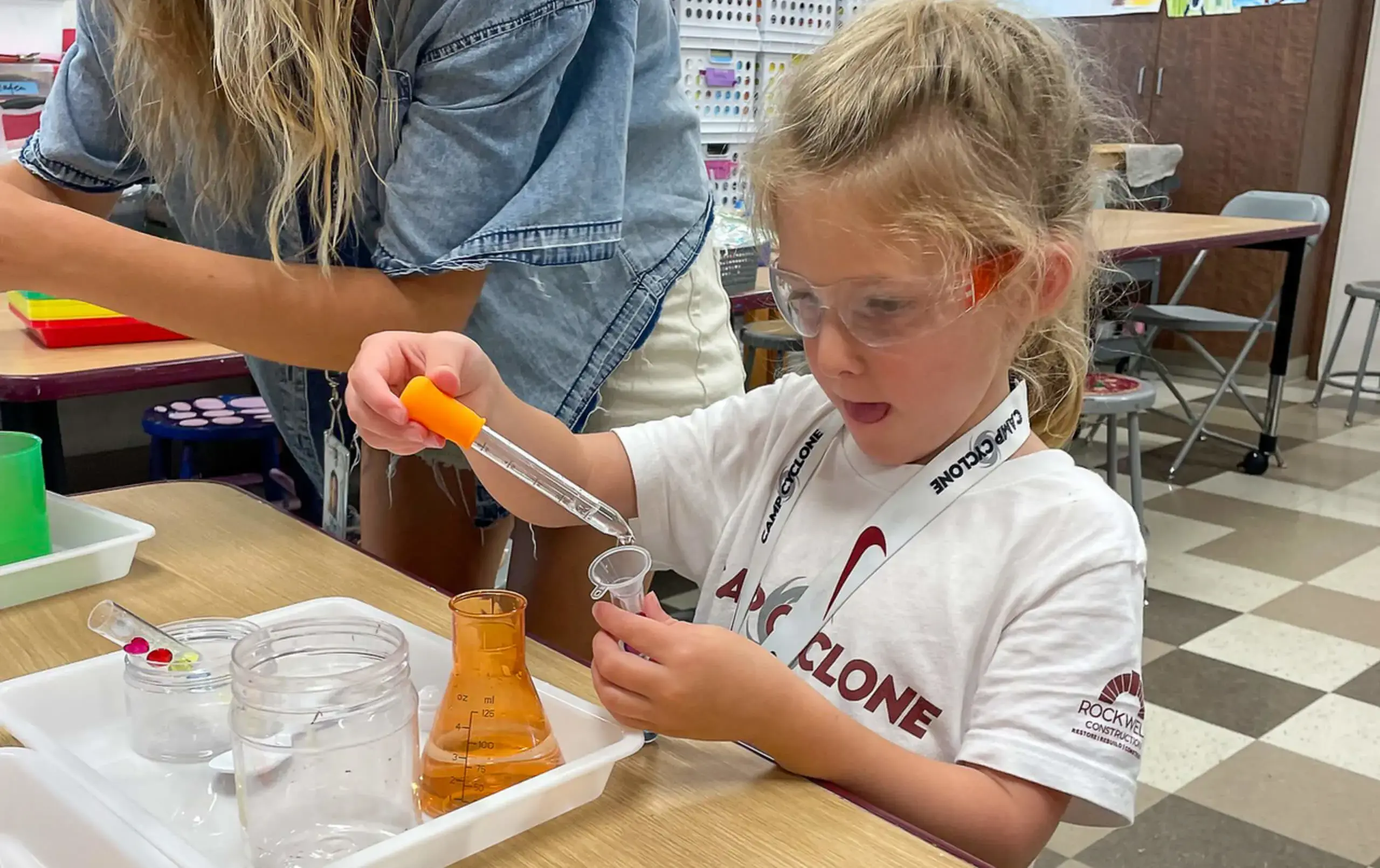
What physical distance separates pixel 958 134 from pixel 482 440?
0.39 metres

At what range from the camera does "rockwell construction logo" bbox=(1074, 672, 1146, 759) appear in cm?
71

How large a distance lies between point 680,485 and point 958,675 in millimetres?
316

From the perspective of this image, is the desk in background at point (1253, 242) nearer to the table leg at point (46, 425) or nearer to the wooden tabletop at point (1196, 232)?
the wooden tabletop at point (1196, 232)

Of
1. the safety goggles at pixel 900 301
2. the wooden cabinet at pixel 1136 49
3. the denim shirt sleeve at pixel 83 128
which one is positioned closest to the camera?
the safety goggles at pixel 900 301

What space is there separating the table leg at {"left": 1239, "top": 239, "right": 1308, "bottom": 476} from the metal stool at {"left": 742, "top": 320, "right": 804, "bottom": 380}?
182cm

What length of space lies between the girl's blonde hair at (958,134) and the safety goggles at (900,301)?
0.01 m


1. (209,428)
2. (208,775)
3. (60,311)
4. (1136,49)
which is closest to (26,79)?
(209,428)

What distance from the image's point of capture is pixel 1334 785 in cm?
191

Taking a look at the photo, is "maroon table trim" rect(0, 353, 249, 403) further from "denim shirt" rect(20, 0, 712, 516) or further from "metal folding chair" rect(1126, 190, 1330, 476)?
"metal folding chair" rect(1126, 190, 1330, 476)

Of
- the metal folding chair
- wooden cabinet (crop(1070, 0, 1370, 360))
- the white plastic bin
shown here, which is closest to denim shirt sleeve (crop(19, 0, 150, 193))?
the white plastic bin

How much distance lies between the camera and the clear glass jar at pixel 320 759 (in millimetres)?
554

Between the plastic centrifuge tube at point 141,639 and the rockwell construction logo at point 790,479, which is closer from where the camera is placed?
the plastic centrifuge tube at point 141,639

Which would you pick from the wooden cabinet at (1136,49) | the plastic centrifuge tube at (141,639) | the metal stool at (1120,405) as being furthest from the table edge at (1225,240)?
the plastic centrifuge tube at (141,639)

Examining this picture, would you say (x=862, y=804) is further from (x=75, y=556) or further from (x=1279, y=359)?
(x=1279, y=359)
